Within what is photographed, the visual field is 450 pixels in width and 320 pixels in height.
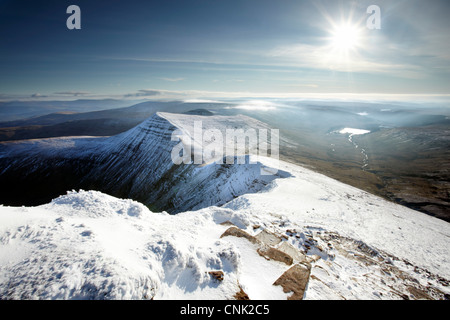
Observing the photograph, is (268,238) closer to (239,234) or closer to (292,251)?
(292,251)

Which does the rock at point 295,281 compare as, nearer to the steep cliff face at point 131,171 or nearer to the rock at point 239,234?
the rock at point 239,234

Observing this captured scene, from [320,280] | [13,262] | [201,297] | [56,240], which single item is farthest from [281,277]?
[13,262]

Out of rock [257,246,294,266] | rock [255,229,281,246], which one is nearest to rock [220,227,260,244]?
rock [257,246,294,266]

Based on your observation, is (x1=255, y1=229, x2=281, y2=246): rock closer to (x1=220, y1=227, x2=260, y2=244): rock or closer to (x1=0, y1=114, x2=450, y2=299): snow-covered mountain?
(x1=0, y1=114, x2=450, y2=299): snow-covered mountain

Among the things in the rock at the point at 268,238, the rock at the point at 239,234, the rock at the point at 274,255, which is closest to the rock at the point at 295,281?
the rock at the point at 274,255
